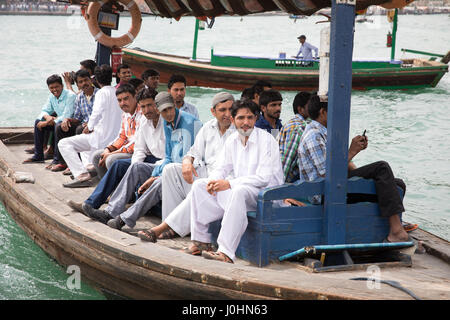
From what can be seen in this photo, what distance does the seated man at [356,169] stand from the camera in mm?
3740

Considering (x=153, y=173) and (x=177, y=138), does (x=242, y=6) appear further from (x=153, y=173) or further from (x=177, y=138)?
(x=153, y=173)

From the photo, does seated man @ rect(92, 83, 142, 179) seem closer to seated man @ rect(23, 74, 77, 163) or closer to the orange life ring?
seated man @ rect(23, 74, 77, 163)

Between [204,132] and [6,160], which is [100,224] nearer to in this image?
[204,132]

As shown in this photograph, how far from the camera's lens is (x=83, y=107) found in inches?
252

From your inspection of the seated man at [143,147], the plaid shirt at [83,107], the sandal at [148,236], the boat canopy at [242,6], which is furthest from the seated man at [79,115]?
the sandal at [148,236]

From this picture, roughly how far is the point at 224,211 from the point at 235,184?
8.2 inches

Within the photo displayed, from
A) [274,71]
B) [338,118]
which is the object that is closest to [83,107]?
[338,118]

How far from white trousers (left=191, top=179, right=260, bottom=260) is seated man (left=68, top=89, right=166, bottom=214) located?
1.01 meters

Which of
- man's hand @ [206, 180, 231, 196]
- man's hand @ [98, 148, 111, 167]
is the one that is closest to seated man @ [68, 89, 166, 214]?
man's hand @ [98, 148, 111, 167]

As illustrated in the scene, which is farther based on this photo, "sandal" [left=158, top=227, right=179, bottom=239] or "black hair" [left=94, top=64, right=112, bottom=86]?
"black hair" [left=94, top=64, right=112, bottom=86]

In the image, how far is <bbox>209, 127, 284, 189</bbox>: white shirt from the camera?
3.80 meters

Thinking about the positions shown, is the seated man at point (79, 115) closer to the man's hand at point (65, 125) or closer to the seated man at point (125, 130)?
the man's hand at point (65, 125)

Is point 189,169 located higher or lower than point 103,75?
lower

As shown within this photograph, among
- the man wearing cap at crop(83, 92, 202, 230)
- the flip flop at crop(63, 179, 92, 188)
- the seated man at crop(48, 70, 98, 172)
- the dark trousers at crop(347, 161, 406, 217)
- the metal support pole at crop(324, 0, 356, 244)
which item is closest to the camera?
the metal support pole at crop(324, 0, 356, 244)
